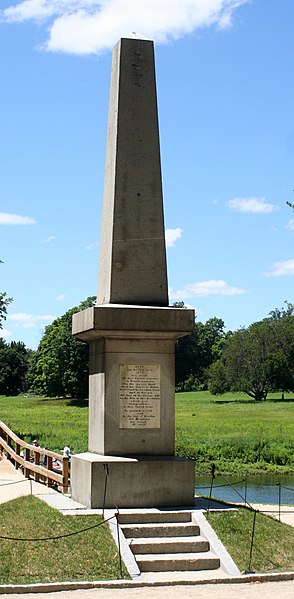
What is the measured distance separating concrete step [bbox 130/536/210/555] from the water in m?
8.42

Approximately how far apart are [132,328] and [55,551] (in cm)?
381

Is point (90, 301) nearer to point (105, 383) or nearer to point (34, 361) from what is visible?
point (34, 361)

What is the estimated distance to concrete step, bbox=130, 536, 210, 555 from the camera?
39.8ft

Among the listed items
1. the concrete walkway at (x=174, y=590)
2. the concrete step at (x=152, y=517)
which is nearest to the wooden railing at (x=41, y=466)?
the concrete step at (x=152, y=517)

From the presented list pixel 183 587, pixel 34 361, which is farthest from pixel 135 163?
pixel 34 361

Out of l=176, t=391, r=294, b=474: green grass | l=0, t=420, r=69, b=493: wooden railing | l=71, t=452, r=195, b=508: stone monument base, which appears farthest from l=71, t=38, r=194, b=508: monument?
→ l=176, t=391, r=294, b=474: green grass

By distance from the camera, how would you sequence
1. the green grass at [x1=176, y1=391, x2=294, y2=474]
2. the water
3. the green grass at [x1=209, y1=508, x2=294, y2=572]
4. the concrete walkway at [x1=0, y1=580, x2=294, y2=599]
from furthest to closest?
the green grass at [x1=176, y1=391, x2=294, y2=474]
the water
the green grass at [x1=209, y1=508, x2=294, y2=572]
the concrete walkway at [x1=0, y1=580, x2=294, y2=599]

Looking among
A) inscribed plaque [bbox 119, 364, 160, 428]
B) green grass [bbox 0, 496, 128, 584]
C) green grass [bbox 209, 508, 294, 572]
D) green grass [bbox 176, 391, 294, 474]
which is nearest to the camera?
green grass [bbox 0, 496, 128, 584]

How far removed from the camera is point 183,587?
1108 centimetres

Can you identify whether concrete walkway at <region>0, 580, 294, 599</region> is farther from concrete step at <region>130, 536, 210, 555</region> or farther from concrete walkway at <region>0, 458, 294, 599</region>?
concrete step at <region>130, 536, 210, 555</region>

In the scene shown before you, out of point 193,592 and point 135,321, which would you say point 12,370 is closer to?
point 135,321

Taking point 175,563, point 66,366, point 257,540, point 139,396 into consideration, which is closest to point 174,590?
point 175,563

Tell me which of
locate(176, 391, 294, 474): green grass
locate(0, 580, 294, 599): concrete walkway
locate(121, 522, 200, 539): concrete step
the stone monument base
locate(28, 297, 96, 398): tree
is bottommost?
locate(0, 580, 294, 599): concrete walkway

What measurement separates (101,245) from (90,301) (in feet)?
234
